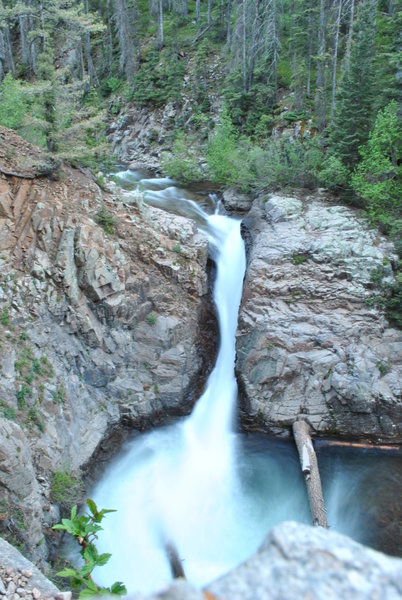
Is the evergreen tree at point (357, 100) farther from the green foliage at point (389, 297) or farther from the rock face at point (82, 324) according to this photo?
the rock face at point (82, 324)

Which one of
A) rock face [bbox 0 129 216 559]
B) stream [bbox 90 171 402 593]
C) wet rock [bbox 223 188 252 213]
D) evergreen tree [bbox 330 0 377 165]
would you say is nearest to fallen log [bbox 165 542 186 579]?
stream [bbox 90 171 402 593]

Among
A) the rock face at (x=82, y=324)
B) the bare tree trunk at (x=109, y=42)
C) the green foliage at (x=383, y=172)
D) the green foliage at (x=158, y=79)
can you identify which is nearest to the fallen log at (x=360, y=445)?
the rock face at (x=82, y=324)

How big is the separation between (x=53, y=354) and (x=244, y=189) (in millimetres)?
11524

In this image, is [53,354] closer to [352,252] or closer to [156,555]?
[156,555]

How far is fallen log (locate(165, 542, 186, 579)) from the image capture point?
28.3 ft

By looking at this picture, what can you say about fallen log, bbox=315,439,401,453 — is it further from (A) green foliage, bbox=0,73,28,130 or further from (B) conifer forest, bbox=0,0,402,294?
(A) green foliage, bbox=0,73,28,130

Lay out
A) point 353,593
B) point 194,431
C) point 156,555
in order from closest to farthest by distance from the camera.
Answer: point 353,593, point 156,555, point 194,431

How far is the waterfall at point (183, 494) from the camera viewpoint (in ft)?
29.1

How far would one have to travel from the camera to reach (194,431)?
12.1m

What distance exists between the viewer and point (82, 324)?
1119cm

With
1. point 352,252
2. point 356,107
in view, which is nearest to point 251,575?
point 352,252

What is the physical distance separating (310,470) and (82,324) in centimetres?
716

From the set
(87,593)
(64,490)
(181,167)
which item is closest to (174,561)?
(64,490)

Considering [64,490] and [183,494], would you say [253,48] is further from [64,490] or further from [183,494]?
[64,490]
